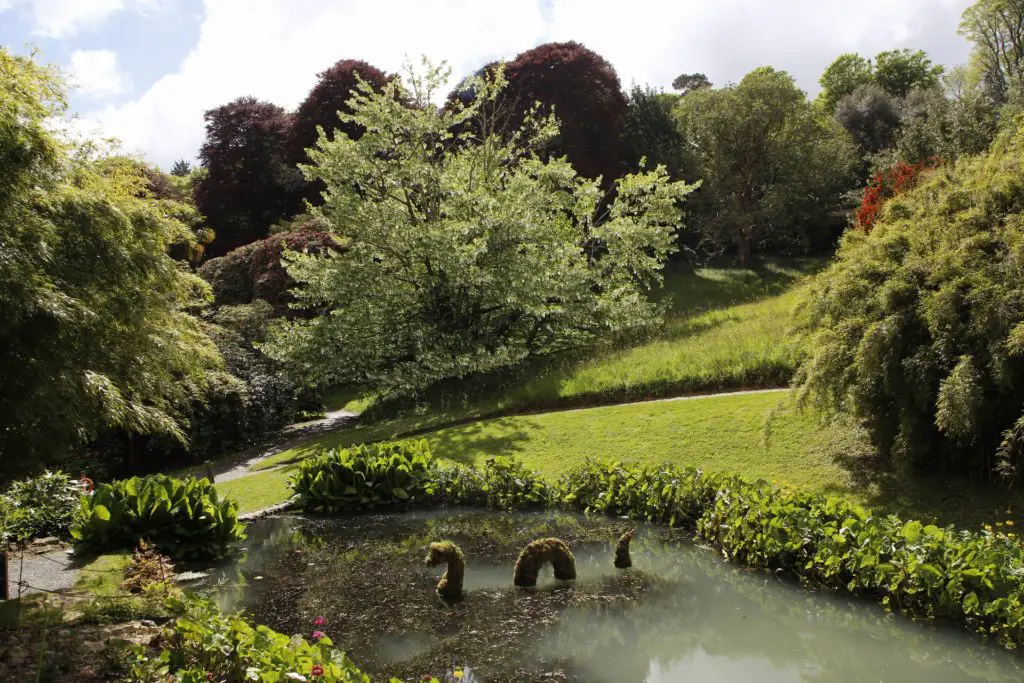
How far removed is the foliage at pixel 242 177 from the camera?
116 ft

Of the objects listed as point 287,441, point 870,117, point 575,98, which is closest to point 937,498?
point 287,441

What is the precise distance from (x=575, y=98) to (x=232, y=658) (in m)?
33.2

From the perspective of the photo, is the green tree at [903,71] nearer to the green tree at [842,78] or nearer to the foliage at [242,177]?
the green tree at [842,78]

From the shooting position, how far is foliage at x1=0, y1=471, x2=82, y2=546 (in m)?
10.1

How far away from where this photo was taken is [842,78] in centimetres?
5503

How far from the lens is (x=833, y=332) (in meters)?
9.43

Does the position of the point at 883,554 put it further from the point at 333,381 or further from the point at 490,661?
the point at 333,381

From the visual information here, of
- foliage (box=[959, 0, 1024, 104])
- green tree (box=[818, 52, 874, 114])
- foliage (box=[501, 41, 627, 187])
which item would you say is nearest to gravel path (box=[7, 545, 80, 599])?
foliage (box=[501, 41, 627, 187])

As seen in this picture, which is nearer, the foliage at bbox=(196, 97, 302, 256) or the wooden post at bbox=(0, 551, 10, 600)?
the wooden post at bbox=(0, 551, 10, 600)

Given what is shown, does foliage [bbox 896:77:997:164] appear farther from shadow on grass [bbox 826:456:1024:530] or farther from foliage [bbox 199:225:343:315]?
foliage [bbox 199:225:343:315]

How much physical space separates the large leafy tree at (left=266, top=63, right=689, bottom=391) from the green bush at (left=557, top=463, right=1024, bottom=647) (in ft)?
28.5

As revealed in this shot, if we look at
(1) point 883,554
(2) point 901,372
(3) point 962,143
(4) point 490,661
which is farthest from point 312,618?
(3) point 962,143

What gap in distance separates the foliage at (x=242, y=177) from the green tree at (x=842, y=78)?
3776 cm

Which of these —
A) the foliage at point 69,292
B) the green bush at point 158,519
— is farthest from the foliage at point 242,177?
the foliage at point 69,292
